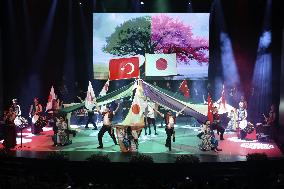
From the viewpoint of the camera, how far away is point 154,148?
17031mm

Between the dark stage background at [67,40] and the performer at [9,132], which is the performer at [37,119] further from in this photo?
the dark stage background at [67,40]

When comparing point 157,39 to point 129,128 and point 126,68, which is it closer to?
point 126,68

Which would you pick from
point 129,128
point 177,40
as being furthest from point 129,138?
point 177,40

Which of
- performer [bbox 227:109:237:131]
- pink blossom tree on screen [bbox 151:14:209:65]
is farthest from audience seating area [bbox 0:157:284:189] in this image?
pink blossom tree on screen [bbox 151:14:209:65]

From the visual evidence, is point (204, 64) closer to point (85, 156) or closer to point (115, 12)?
point (115, 12)

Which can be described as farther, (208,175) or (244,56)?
(244,56)

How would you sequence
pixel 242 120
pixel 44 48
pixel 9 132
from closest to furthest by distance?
pixel 9 132 < pixel 242 120 < pixel 44 48

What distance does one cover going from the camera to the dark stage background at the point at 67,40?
22.5 m

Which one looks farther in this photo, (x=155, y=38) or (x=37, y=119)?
(x=155, y=38)

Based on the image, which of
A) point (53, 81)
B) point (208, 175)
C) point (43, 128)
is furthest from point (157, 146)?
point (53, 81)

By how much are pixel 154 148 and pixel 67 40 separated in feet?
30.9

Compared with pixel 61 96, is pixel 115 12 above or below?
above

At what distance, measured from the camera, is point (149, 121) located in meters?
19.4

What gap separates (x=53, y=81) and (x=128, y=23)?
5.14m
